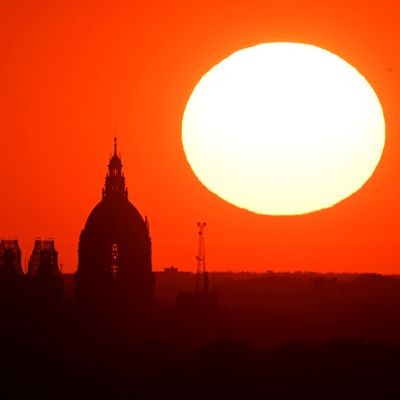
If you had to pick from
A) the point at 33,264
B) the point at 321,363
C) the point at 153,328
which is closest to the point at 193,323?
the point at 153,328

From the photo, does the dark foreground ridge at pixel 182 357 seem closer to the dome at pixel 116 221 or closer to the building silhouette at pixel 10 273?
the building silhouette at pixel 10 273

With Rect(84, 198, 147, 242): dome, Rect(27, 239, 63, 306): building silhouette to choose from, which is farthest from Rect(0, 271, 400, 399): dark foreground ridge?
Rect(84, 198, 147, 242): dome

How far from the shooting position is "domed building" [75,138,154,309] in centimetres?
14738

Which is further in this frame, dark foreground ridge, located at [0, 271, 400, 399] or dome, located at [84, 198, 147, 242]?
dome, located at [84, 198, 147, 242]

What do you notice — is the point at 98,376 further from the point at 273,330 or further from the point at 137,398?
the point at 273,330

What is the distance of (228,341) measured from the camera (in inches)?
4929

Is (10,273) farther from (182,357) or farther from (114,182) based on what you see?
(182,357)

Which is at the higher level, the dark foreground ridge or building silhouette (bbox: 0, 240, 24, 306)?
building silhouette (bbox: 0, 240, 24, 306)

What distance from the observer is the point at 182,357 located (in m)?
117

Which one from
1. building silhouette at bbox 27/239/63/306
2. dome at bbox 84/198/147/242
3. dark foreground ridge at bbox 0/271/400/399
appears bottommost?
dark foreground ridge at bbox 0/271/400/399

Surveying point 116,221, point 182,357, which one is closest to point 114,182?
point 116,221

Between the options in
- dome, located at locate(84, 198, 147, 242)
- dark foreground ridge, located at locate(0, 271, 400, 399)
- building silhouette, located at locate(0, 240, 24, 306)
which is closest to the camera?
dark foreground ridge, located at locate(0, 271, 400, 399)

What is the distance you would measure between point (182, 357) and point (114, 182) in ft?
117

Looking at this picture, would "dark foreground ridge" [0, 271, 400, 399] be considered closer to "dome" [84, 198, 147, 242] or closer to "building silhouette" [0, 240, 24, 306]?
"building silhouette" [0, 240, 24, 306]
